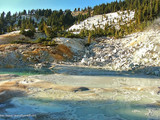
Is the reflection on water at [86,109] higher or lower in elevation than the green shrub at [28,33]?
lower

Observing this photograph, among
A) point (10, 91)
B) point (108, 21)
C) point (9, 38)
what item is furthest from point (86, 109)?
point (108, 21)

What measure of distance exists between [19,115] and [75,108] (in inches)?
91.0

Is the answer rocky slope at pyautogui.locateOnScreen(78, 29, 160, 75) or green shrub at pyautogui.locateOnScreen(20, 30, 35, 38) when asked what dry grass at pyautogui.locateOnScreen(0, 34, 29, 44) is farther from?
rocky slope at pyautogui.locateOnScreen(78, 29, 160, 75)

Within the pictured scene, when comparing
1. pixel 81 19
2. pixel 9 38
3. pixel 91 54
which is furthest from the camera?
pixel 81 19

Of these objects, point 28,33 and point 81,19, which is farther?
point 81,19

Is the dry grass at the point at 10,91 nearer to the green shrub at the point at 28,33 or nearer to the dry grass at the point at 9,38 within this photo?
the dry grass at the point at 9,38

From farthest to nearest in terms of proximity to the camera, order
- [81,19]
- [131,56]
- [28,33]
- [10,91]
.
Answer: [81,19], [28,33], [131,56], [10,91]

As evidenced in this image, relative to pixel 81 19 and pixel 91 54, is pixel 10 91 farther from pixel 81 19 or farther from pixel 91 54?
pixel 81 19

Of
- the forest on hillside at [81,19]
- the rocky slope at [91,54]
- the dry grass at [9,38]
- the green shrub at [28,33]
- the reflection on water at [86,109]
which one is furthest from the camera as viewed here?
the forest on hillside at [81,19]

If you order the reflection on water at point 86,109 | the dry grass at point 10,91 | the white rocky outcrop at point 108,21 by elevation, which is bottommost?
the reflection on water at point 86,109

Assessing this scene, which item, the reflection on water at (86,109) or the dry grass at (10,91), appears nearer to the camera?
the reflection on water at (86,109)

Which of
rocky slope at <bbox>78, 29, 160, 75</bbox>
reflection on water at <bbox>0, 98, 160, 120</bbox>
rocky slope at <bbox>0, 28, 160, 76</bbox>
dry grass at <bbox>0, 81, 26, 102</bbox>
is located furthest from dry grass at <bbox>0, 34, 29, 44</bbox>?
reflection on water at <bbox>0, 98, 160, 120</bbox>

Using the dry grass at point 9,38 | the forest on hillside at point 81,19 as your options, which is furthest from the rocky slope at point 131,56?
the dry grass at point 9,38

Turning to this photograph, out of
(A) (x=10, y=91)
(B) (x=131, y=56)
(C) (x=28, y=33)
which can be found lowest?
(A) (x=10, y=91)
